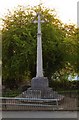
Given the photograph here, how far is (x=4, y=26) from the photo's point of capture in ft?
90.1

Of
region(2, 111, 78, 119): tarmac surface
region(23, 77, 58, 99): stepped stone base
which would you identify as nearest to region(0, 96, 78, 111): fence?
region(2, 111, 78, 119): tarmac surface

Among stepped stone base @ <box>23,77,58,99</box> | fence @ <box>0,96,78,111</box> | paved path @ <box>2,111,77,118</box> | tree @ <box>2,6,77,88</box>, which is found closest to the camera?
paved path @ <box>2,111,77,118</box>

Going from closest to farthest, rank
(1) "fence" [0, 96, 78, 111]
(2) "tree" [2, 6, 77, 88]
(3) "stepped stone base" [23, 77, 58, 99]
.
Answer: (1) "fence" [0, 96, 78, 111], (3) "stepped stone base" [23, 77, 58, 99], (2) "tree" [2, 6, 77, 88]

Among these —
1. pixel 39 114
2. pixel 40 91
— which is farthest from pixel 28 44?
pixel 39 114

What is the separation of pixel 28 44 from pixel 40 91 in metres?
8.36

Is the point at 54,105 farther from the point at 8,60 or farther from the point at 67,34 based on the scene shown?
the point at 67,34

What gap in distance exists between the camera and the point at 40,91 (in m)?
17.2

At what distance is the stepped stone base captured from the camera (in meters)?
16.9

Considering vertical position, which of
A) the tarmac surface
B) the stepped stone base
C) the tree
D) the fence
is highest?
the tree

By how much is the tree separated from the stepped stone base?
21.0 ft

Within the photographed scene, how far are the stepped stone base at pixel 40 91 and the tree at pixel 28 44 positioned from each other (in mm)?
6405

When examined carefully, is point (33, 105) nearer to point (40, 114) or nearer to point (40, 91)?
point (40, 114)

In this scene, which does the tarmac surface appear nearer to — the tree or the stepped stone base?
the stepped stone base

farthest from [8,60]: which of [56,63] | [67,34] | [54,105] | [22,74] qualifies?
[54,105]
